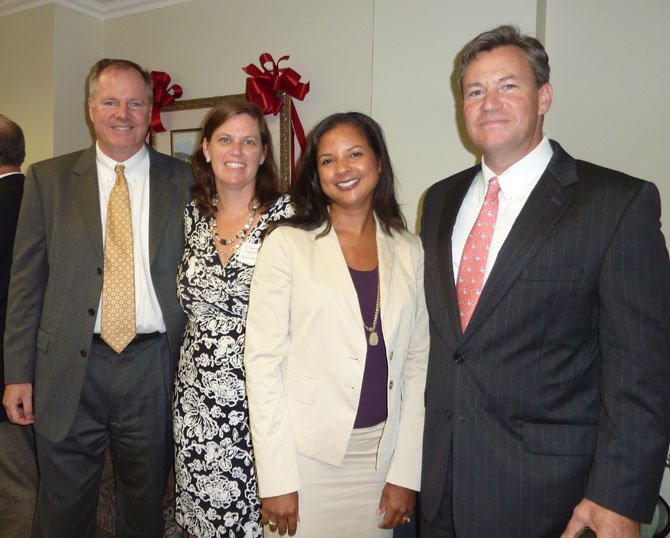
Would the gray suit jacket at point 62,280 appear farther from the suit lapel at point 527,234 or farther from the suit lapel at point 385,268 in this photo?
the suit lapel at point 527,234

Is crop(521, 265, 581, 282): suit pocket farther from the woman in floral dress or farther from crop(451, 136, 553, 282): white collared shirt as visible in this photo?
the woman in floral dress

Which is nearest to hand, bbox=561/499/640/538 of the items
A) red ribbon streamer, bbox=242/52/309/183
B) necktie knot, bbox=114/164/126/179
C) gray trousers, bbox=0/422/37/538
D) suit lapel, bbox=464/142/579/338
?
suit lapel, bbox=464/142/579/338

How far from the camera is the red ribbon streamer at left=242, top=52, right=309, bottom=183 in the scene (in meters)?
3.30

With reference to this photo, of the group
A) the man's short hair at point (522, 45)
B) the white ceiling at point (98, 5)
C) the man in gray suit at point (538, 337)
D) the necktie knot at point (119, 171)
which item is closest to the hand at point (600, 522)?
the man in gray suit at point (538, 337)

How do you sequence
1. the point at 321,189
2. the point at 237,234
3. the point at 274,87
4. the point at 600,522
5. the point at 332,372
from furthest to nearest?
the point at 274,87
the point at 237,234
the point at 321,189
the point at 332,372
the point at 600,522

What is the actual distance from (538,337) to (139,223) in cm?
144

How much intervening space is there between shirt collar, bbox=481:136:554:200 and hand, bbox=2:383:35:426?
5.82 feet

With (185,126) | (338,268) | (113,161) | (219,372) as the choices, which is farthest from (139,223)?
(185,126)

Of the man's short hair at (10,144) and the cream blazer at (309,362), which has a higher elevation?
the man's short hair at (10,144)

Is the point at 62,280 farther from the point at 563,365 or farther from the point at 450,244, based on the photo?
the point at 563,365

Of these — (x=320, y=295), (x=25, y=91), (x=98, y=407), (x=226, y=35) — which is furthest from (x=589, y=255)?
(x=25, y=91)

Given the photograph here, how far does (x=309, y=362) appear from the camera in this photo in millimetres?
1529

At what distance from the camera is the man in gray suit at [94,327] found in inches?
77.3

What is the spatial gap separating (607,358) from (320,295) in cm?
71
